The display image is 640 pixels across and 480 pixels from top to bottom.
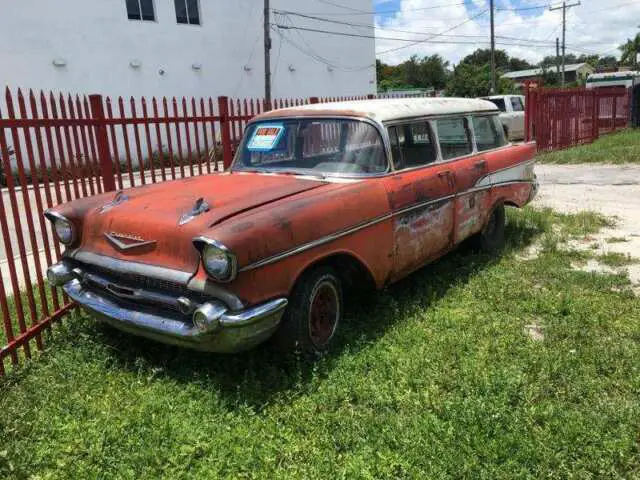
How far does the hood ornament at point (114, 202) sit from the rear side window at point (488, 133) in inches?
135

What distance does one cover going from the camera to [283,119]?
464 centimetres

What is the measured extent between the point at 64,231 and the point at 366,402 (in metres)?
2.39

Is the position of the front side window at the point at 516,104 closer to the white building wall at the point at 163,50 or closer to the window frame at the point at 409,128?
the white building wall at the point at 163,50

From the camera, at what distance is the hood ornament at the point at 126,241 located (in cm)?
336

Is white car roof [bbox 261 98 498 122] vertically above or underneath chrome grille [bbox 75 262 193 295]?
above

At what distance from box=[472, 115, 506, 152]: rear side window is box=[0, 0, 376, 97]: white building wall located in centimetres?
1449

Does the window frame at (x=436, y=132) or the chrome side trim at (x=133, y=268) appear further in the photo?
the window frame at (x=436, y=132)

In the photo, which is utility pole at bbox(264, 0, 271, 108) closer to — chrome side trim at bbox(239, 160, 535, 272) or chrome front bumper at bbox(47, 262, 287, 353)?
chrome side trim at bbox(239, 160, 535, 272)

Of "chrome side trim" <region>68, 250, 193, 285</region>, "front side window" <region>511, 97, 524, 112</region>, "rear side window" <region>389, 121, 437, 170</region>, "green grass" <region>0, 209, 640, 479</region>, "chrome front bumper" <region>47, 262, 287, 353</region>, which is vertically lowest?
"green grass" <region>0, 209, 640, 479</region>

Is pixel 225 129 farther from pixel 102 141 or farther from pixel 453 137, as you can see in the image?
pixel 453 137

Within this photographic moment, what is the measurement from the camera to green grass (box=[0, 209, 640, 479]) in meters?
2.70

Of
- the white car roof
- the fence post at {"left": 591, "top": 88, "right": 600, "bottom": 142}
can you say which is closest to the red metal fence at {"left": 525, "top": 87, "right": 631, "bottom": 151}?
the fence post at {"left": 591, "top": 88, "right": 600, "bottom": 142}

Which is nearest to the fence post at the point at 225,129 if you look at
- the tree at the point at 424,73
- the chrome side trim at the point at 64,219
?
the chrome side trim at the point at 64,219

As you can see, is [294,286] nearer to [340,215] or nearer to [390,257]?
[340,215]
